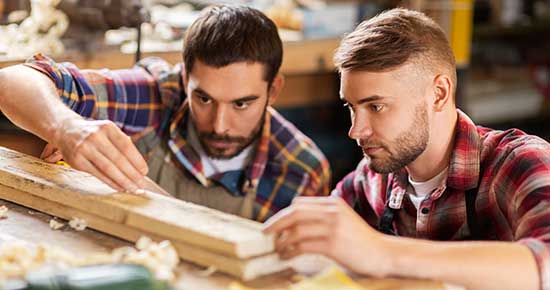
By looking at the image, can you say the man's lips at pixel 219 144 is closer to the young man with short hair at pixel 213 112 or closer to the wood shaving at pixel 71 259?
the young man with short hair at pixel 213 112

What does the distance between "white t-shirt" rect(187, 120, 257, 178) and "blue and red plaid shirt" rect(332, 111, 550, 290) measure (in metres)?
0.60

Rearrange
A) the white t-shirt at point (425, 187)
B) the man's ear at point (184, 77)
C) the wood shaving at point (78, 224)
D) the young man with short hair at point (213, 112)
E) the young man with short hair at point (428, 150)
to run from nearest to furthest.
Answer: the wood shaving at point (78, 224)
the young man with short hair at point (428, 150)
the white t-shirt at point (425, 187)
the young man with short hair at point (213, 112)
the man's ear at point (184, 77)

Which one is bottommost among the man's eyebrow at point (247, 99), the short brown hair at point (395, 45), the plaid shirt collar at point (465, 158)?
the man's eyebrow at point (247, 99)

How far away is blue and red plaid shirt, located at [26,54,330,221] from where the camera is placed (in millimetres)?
2500

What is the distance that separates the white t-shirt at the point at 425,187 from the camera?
6.43ft

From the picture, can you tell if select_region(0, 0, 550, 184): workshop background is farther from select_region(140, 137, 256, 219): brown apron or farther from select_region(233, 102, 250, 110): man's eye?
select_region(233, 102, 250, 110): man's eye

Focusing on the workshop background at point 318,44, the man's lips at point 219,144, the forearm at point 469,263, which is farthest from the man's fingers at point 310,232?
the man's lips at point 219,144

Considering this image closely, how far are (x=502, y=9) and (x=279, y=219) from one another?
598 cm

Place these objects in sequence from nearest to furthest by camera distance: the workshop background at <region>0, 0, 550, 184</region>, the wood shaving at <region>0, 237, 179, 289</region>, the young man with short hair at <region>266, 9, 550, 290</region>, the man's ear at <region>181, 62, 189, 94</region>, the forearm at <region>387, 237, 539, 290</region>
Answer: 1. the wood shaving at <region>0, 237, 179, 289</region>
2. the forearm at <region>387, 237, 539, 290</region>
3. the young man with short hair at <region>266, 9, 550, 290</region>
4. the man's ear at <region>181, 62, 189, 94</region>
5. the workshop background at <region>0, 0, 550, 184</region>

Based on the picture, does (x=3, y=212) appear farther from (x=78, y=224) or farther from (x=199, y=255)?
(x=199, y=255)

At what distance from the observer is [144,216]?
4.96 feet

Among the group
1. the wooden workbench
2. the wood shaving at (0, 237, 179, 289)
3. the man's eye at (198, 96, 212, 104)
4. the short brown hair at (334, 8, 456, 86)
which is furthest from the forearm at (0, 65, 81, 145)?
the short brown hair at (334, 8, 456, 86)

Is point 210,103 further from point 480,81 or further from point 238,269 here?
point 480,81

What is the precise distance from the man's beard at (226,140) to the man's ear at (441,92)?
2.29 feet
